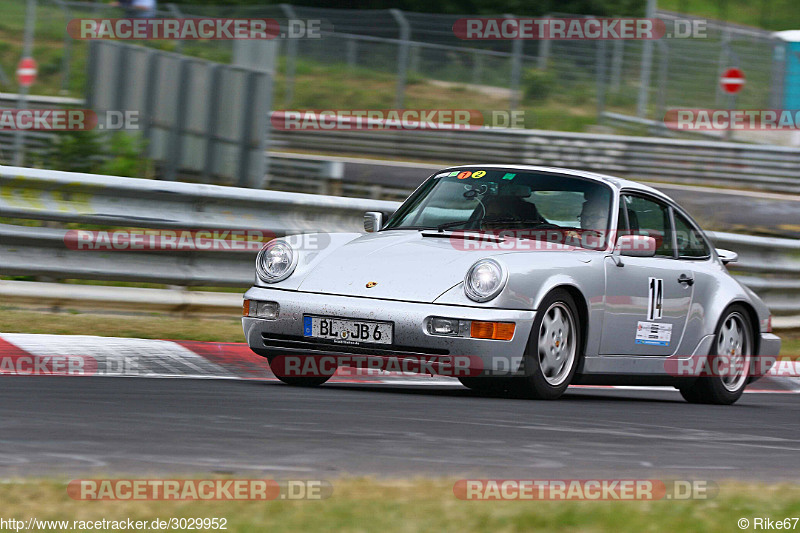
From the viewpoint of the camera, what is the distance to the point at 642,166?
75.0 ft

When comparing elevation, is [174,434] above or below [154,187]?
below

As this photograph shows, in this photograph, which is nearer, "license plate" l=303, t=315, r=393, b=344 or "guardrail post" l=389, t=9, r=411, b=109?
"license plate" l=303, t=315, r=393, b=344

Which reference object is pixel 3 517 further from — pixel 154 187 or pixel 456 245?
pixel 154 187

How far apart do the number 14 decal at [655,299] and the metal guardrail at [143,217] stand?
8.35 ft

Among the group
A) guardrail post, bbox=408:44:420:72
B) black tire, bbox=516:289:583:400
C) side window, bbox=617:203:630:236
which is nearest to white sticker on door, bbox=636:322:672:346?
side window, bbox=617:203:630:236

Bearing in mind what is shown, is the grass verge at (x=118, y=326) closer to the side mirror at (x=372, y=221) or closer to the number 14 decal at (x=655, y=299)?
the side mirror at (x=372, y=221)

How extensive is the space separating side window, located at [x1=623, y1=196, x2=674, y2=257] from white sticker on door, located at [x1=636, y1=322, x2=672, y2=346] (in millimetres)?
450

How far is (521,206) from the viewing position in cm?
745

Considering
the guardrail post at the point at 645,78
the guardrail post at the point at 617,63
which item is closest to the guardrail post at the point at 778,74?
the guardrail post at the point at 645,78

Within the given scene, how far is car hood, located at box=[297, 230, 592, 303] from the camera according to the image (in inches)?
261

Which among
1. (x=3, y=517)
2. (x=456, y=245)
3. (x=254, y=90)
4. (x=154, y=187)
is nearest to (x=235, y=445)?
(x=3, y=517)

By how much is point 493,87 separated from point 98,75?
8.29 m
